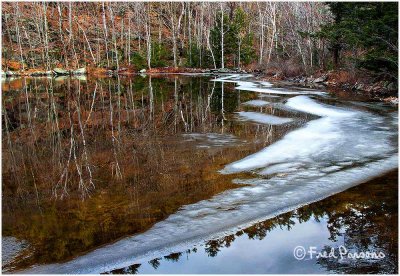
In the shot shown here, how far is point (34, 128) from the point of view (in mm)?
12148

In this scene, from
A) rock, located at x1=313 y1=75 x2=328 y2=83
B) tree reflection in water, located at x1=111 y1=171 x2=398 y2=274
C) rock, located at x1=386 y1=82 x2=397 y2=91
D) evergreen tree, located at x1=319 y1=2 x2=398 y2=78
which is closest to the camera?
tree reflection in water, located at x1=111 y1=171 x2=398 y2=274

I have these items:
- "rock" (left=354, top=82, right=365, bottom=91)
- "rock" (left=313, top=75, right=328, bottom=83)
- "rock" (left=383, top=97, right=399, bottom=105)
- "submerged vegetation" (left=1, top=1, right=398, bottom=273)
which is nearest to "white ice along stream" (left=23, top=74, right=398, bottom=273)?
"submerged vegetation" (left=1, top=1, right=398, bottom=273)

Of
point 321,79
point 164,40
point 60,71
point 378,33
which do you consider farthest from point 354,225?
point 164,40

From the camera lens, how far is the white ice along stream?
15.5 ft

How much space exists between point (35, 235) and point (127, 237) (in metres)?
1.15

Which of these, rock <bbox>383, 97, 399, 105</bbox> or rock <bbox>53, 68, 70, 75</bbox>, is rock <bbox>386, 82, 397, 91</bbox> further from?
rock <bbox>53, 68, 70, 75</bbox>

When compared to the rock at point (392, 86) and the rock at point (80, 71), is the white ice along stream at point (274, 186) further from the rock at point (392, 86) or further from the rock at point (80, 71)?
the rock at point (80, 71)

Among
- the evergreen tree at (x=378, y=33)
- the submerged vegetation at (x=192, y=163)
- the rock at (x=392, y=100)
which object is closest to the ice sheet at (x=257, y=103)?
the submerged vegetation at (x=192, y=163)

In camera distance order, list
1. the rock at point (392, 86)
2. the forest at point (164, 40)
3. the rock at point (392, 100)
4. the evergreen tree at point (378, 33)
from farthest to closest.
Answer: the forest at point (164, 40)
the rock at point (392, 86)
the evergreen tree at point (378, 33)
the rock at point (392, 100)

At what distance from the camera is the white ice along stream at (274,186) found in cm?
472

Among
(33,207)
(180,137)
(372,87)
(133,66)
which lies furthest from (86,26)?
(33,207)

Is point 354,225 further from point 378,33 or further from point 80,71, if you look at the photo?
point 80,71

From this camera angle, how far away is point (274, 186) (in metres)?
6.68

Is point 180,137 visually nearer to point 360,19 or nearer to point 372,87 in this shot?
point 360,19
